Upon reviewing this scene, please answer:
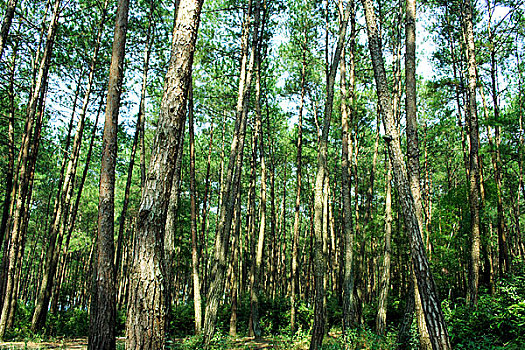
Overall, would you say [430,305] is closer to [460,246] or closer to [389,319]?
[389,319]

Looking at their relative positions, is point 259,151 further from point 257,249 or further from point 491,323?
point 491,323

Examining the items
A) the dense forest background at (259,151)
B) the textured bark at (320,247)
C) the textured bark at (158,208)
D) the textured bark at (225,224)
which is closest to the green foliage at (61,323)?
the dense forest background at (259,151)

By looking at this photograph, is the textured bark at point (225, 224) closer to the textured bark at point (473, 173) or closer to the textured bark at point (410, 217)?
the textured bark at point (410, 217)

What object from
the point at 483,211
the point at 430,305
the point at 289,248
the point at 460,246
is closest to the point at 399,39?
the point at 483,211

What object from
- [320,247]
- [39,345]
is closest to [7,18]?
[39,345]

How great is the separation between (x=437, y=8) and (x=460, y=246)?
13246mm

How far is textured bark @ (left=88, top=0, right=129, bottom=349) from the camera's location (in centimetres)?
587

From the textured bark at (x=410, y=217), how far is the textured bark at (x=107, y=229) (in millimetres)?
5139

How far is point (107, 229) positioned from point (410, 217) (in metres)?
5.61

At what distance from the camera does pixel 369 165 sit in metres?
26.2

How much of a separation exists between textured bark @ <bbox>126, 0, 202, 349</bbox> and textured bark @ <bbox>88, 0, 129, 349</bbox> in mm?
2950

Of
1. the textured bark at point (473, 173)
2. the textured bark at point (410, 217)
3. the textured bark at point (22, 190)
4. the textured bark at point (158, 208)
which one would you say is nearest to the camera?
the textured bark at point (158, 208)

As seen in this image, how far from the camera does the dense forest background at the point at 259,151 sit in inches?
227

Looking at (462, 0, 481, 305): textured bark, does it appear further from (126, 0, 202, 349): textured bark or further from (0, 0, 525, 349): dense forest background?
(126, 0, 202, 349): textured bark
